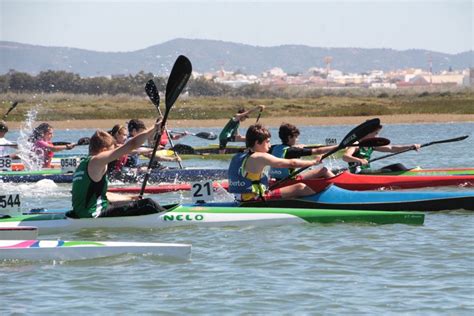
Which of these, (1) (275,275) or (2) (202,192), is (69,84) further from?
(1) (275,275)

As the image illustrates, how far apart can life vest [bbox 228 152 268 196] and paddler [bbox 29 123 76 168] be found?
747cm

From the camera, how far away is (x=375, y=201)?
12.4 meters

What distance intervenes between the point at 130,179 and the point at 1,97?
160 ft

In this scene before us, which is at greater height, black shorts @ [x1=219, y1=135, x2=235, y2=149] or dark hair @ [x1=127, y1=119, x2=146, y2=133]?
dark hair @ [x1=127, y1=119, x2=146, y2=133]

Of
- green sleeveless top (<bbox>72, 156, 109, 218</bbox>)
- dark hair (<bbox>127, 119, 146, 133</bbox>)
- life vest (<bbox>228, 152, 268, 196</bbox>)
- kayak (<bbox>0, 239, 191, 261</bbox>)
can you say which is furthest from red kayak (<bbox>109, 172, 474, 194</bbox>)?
kayak (<bbox>0, 239, 191, 261</bbox>)

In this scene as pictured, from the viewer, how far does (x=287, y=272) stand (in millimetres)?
9656

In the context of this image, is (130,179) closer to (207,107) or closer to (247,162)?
(247,162)

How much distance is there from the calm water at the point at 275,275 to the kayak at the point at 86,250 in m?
0.08

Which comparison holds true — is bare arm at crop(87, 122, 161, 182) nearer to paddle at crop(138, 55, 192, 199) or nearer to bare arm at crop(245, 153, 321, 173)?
bare arm at crop(245, 153, 321, 173)

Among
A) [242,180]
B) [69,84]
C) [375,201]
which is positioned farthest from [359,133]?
[69,84]

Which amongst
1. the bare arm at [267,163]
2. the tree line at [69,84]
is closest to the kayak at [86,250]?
the bare arm at [267,163]

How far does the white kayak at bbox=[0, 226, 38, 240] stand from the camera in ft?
34.4

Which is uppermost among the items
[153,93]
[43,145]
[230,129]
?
[153,93]

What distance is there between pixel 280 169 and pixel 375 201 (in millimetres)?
1396
